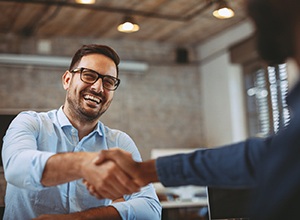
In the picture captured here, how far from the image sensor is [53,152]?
5.59 feet

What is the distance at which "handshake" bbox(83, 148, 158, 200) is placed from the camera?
1277mm

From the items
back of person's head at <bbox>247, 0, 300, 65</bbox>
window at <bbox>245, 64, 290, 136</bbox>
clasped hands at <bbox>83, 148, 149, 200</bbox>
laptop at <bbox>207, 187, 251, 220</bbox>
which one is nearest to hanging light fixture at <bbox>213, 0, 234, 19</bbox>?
window at <bbox>245, 64, 290, 136</bbox>

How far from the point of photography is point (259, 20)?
33.7 inches

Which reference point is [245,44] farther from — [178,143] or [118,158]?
[118,158]

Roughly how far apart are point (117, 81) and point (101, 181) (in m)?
0.69

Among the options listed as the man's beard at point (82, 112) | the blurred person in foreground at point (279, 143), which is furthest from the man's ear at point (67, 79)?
the blurred person in foreground at point (279, 143)

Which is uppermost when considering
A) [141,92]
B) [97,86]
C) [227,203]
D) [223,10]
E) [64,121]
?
[223,10]

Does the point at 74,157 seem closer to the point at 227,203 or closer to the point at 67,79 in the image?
the point at 67,79

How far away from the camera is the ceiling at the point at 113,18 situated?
5.09m

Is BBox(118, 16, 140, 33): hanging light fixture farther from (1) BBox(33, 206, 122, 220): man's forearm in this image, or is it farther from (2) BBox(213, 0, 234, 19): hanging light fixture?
(1) BBox(33, 206, 122, 220): man's forearm

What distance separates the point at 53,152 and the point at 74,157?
0.43m

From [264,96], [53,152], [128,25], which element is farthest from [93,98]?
[264,96]

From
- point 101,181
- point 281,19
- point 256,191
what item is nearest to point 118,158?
point 101,181

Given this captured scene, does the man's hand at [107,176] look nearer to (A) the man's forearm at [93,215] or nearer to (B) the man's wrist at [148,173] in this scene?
(B) the man's wrist at [148,173]
